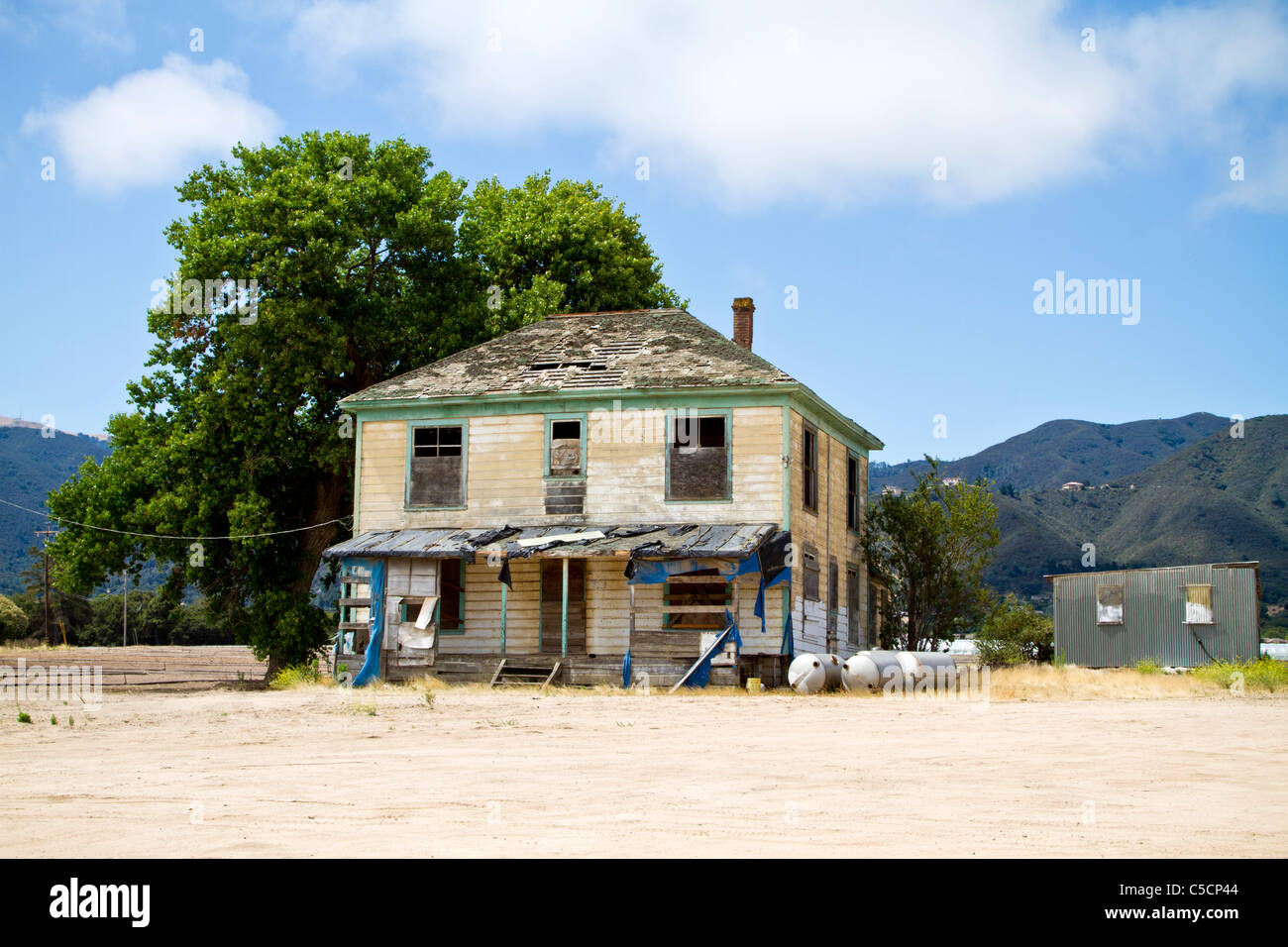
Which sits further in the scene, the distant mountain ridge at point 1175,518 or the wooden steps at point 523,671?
the distant mountain ridge at point 1175,518

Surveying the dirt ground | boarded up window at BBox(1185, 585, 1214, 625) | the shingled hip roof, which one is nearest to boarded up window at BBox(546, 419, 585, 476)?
the shingled hip roof

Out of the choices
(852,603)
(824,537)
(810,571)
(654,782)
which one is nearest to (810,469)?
(824,537)

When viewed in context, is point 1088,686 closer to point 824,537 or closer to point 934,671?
point 934,671

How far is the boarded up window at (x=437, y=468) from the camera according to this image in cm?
2750

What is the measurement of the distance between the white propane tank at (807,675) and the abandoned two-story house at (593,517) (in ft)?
4.03

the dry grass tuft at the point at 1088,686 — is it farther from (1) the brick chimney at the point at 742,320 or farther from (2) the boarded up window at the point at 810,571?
(1) the brick chimney at the point at 742,320

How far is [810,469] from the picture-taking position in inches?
1068

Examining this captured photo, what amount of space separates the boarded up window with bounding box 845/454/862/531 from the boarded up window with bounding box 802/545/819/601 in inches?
142

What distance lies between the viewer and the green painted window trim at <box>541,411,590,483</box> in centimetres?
2653

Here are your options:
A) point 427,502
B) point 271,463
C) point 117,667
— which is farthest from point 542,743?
point 117,667

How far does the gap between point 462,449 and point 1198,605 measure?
19.2 meters

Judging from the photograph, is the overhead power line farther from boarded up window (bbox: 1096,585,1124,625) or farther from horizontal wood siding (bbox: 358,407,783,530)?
boarded up window (bbox: 1096,585,1124,625)

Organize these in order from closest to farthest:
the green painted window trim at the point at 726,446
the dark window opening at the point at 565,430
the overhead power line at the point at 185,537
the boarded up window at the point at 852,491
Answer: the green painted window trim at the point at 726,446 < the dark window opening at the point at 565,430 < the boarded up window at the point at 852,491 < the overhead power line at the point at 185,537

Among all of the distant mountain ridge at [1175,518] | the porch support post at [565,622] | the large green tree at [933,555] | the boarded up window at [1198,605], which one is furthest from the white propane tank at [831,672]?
the distant mountain ridge at [1175,518]
